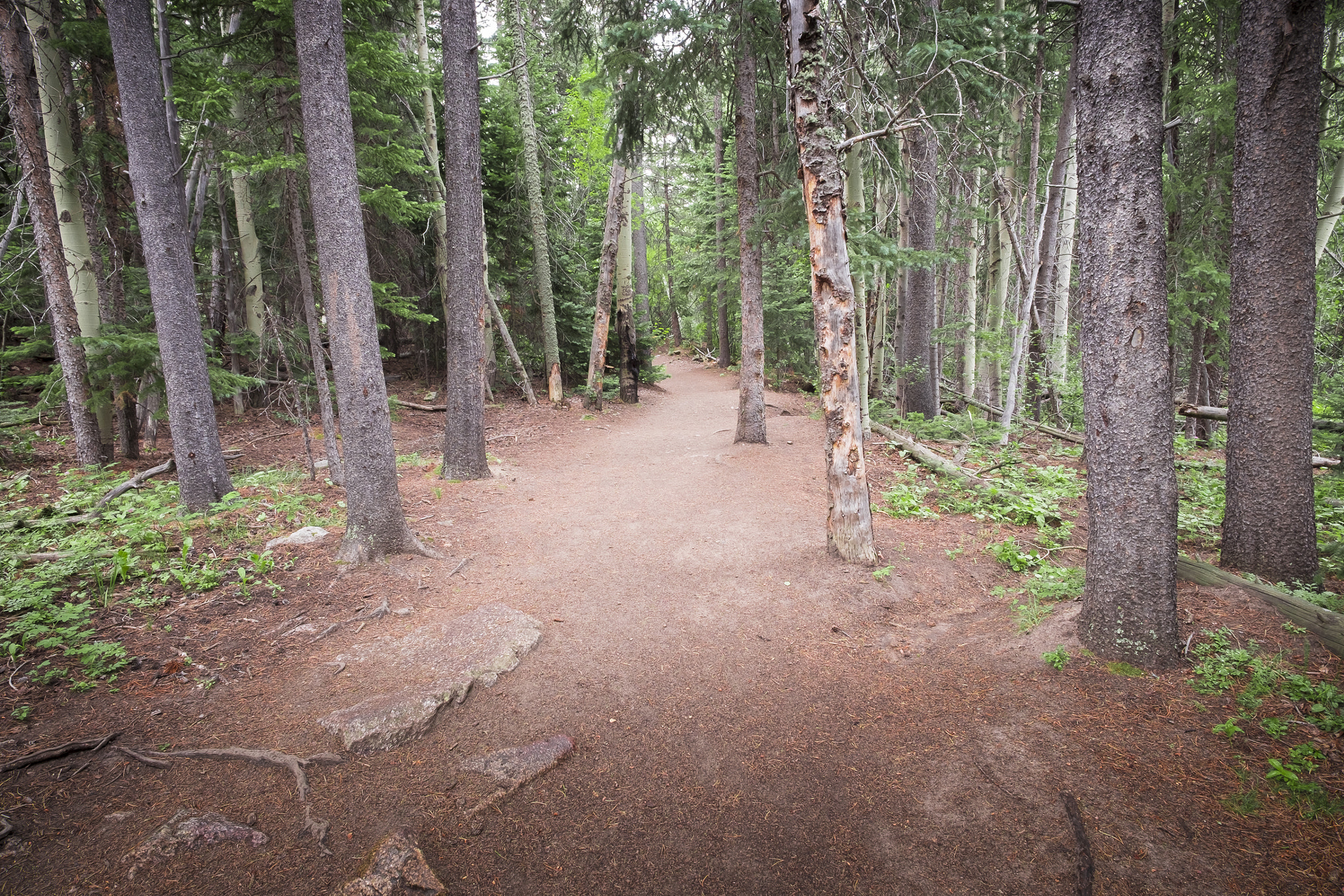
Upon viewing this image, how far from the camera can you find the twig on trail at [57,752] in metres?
3.10

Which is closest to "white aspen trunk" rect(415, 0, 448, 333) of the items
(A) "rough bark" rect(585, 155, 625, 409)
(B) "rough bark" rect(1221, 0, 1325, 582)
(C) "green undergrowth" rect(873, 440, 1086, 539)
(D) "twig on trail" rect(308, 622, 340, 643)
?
(A) "rough bark" rect(585, 155, 625, 409)

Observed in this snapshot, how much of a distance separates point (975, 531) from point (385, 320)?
57.2 feet

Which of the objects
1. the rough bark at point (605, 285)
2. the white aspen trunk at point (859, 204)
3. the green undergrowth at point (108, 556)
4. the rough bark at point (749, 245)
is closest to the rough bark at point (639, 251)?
the rough bark at point (605, 285)

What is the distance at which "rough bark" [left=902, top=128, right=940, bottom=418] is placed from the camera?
12.5m

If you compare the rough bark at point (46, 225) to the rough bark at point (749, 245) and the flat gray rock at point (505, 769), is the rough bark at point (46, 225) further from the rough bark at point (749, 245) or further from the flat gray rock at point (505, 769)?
the rough bark at point (749, 245)

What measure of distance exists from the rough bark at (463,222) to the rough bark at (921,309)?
8.95 meters

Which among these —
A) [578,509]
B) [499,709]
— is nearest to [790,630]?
[499,709]

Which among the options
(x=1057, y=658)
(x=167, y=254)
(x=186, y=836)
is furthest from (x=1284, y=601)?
(x=167, y=254)

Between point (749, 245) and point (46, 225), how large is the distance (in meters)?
10.7

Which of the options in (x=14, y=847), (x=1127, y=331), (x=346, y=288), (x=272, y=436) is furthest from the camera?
(x=272, y=436)

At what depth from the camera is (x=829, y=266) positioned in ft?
18.1

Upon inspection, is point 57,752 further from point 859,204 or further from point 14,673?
point 859,204

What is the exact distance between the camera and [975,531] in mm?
7027

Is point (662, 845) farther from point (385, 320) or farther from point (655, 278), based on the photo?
point (655, 278)
